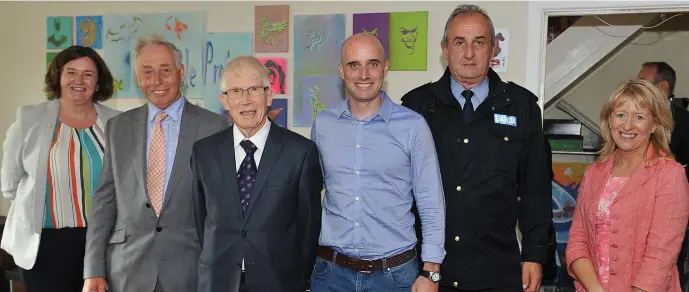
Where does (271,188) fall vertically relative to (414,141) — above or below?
below

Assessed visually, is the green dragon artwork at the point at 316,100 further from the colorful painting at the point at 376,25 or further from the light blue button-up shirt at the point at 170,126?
the light blue button-up shirt at the point at 170,126

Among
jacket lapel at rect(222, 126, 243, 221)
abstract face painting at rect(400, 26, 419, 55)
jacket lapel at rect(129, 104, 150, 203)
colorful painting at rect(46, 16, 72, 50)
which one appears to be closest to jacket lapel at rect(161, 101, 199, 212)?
jacket lapel at rect(129, 104, 150, 203)

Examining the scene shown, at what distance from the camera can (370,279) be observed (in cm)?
209

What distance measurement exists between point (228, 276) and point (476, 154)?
1.06 metres

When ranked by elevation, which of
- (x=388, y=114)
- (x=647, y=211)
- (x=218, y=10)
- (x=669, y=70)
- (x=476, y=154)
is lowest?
(x=647, y=211)

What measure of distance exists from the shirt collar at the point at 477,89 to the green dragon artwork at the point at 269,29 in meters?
1.69

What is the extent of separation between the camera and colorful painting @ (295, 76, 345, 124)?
3.71m

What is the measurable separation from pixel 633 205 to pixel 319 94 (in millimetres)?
2085

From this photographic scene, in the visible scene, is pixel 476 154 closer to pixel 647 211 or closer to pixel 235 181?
pixel 647 211

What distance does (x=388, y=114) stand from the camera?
215 centimetres

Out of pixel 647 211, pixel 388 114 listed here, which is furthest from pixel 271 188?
pixel 647 211

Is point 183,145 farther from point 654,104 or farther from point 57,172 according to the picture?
point 654,104

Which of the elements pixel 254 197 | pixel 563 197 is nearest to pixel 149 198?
pixel 254 197

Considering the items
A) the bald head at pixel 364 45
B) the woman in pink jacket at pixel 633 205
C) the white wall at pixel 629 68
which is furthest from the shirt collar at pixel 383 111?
the white wall at pixel 629 68
